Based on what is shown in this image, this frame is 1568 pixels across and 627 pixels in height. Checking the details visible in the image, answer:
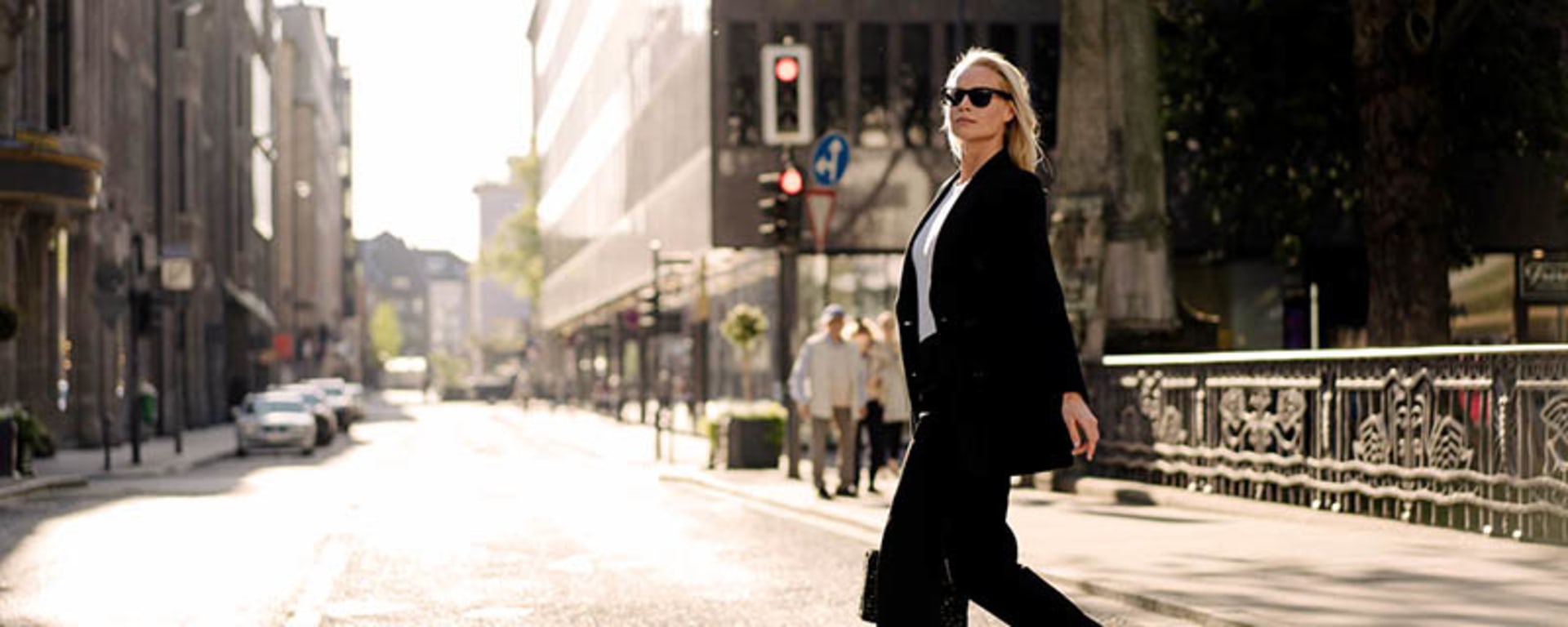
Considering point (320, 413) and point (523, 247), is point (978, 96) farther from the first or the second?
point (523, 247)

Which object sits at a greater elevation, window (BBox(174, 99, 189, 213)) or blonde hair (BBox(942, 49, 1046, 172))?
window (BBox(174, 99, 189, 213))

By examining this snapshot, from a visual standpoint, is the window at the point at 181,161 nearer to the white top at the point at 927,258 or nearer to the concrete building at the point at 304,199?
the concrete building at the point at 304,199

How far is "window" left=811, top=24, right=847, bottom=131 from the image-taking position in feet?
129

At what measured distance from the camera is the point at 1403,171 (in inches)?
912

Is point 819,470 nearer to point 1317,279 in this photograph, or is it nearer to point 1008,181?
point 1008,181

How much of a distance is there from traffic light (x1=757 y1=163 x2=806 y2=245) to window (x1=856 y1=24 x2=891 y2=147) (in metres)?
17.4

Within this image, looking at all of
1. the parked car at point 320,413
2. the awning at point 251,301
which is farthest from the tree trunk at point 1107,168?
the awning at point 251,301

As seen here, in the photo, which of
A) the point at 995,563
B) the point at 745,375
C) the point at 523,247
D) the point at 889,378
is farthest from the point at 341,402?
the point at 523,247

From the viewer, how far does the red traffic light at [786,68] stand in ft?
63.9

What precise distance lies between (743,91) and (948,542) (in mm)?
34105

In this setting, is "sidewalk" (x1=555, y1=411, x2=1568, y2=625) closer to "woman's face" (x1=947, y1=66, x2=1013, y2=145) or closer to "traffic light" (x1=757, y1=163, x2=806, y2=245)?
"woman's face" (x1=947, y1=66, x2=1013, y2=145)

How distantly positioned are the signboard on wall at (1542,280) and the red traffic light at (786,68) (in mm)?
22363

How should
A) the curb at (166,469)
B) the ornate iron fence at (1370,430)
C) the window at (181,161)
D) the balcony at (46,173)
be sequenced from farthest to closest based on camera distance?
the window at (181,161) → the balcony at (46,173) → the curb at (166,469) → the ornate iron fence at (1370,430)

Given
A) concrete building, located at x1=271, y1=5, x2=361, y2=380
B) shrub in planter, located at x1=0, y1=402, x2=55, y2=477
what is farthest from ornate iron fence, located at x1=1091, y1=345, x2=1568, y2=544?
concrete building, located at x1=271, y1=5, x2=361, y2=380
